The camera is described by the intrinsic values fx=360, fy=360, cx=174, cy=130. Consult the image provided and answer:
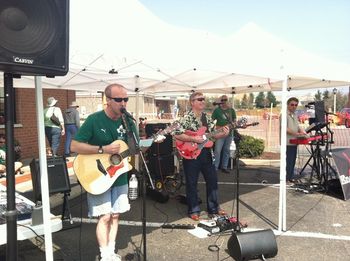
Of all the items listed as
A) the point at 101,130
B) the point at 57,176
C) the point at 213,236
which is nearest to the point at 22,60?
the point at 101,130

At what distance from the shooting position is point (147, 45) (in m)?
3.71

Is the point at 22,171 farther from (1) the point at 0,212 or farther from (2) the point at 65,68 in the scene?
(2) the point at 65,68

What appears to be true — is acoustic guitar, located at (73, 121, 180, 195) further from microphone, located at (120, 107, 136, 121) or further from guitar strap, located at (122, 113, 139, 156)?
microphone, located at (120, 107, 136, 121)

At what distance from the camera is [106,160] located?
3.66 meters

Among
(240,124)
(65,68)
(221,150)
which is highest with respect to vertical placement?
(65,68)

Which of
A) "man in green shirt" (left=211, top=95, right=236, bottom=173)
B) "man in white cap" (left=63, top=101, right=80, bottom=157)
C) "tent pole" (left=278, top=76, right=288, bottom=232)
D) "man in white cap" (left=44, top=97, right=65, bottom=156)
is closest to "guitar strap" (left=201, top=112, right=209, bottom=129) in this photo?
"tent pole" (left=278, top=76, right=288, bottom=232)

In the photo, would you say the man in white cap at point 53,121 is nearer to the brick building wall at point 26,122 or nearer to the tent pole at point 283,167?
the brick building wall at point 26,122

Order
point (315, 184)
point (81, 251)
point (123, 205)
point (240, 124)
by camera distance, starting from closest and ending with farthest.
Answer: point (123, 205), point (81, 251), point (240, 124), point (315, 184)

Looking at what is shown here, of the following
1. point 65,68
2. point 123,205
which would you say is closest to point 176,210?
point 123,205

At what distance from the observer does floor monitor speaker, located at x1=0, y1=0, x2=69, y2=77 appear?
215cm

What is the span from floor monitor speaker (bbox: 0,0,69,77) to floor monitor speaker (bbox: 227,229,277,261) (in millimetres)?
2575

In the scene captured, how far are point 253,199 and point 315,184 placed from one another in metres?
1.62

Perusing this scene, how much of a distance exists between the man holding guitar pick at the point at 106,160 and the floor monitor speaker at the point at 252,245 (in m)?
1.28

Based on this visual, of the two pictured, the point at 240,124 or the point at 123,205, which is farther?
the point at 240,124
